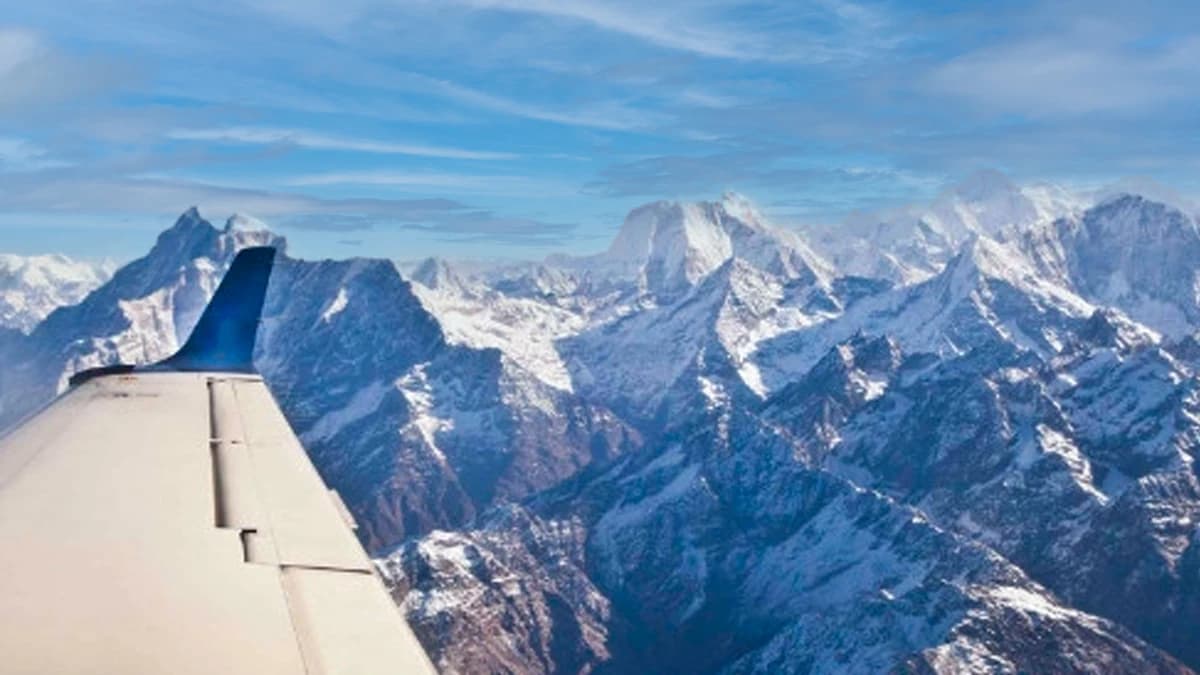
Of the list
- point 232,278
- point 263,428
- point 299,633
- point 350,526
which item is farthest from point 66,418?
point 299,633

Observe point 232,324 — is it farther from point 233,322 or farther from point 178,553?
point 178,553

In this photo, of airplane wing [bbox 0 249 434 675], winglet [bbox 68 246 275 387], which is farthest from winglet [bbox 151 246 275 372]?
airplane wing [bbox 0 249 434 675]

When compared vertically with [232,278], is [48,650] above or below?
below

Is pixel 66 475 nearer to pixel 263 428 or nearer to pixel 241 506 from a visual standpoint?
pixel 241 506

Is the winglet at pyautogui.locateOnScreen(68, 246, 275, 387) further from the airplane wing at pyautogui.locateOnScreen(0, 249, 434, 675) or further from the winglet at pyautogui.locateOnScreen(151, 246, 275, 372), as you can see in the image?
the airplane wing at pyautogui.locateOnScreen(0, 249, 434, 675)

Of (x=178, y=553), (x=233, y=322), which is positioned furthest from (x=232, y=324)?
(x=178, y=553)
